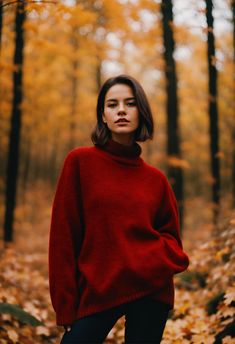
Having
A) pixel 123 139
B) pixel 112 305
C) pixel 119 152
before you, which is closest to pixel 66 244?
pixel 112 305

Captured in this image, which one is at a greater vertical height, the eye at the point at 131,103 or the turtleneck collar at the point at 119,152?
the eye at the point at 131,103

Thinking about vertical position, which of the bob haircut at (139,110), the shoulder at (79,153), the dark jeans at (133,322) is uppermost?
the bob haircut at (139,110)

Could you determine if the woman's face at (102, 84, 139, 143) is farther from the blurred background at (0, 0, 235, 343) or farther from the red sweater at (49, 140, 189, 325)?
the blurred background at (0, 0, 235, 343)

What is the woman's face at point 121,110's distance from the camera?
2.35 meters

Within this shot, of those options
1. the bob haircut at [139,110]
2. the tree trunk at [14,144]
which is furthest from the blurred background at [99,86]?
the bob haircut at [139,110]

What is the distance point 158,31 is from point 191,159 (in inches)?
572

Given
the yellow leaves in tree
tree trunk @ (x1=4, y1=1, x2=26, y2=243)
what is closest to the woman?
the yellow leaves in tree

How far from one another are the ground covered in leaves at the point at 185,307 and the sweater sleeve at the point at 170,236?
1.37m

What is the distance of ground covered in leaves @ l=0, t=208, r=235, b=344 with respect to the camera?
3.58 metres

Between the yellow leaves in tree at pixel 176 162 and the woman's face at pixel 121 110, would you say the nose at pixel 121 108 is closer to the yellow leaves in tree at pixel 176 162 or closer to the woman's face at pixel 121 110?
the woman's face at pixel 121 110

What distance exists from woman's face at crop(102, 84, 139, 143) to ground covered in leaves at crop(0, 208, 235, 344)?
1947 millimetres

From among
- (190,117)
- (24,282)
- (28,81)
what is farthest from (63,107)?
(24,282)

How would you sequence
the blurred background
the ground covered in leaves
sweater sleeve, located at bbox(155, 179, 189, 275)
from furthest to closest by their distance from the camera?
the blurred background
the ground covered in leaves
sweater sleeve, located at bbox(155, 179, 189, 275)

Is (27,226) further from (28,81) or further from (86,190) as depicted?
(86,190)
